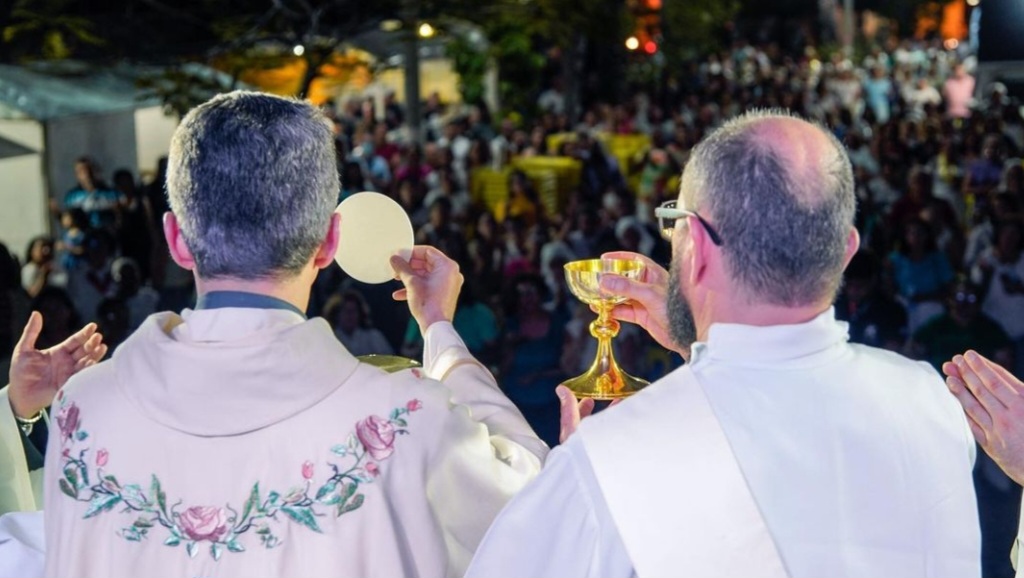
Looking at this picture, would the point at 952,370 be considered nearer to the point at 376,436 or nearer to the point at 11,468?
the point at 376,436

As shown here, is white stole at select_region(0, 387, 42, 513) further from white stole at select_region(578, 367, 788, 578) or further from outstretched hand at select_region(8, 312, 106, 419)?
white stole at select_region(578, 367, 788, 578)

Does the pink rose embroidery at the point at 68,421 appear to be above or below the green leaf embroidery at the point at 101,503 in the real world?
above

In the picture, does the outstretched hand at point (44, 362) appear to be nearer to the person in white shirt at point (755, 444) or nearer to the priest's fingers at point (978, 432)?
the person in white shirt at point (755, 444)

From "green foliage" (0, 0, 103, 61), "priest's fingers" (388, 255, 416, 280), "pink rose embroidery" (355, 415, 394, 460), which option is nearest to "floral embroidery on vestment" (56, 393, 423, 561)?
"pink rose embroidery" (355, 415, 394, 460)

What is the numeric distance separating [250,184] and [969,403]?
44.7 inches

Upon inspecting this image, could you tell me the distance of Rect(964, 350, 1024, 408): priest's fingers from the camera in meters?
2.36

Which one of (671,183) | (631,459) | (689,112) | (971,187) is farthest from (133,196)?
(689,112)

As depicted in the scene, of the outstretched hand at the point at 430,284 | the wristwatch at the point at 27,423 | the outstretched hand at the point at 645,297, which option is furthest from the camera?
the wristwatch at the point at 27,423

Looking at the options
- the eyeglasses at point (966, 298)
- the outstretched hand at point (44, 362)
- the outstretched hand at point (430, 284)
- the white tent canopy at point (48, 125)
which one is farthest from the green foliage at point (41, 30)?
the outstretched hand at point (430, 284)

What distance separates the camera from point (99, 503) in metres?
2.37

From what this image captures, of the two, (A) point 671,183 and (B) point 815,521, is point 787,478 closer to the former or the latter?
(B) point 815,521

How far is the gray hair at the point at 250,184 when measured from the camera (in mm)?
2264

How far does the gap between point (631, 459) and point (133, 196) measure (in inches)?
388

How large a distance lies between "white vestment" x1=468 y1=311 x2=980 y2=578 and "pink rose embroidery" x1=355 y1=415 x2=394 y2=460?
0.23 meters
